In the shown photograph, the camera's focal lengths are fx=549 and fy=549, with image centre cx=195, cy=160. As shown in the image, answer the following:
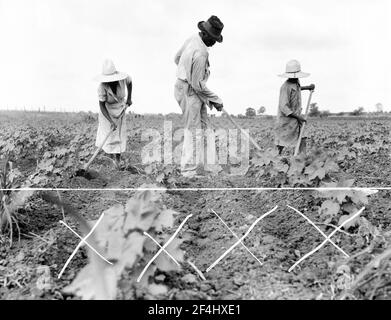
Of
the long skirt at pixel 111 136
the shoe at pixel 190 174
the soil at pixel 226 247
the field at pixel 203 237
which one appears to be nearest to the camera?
the field at pixel 203 237

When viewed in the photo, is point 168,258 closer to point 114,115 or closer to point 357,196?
point 357,196

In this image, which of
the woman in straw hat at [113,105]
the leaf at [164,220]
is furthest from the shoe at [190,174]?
the leaf at [164,220]

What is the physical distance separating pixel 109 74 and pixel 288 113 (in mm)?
2052

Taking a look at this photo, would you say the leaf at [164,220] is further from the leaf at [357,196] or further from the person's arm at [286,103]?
the person's arm at [286,103]

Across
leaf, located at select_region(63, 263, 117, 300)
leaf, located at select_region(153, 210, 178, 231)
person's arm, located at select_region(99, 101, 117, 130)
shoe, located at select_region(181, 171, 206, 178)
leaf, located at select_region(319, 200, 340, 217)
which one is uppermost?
person's arm, located at select_region(99, 101, 117, 130)

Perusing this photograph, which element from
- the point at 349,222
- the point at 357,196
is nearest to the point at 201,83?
the point at 357,196

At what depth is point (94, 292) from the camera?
2426 mm

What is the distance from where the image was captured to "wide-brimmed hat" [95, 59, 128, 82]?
5.94 meters

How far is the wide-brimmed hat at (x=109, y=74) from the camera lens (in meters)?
5.94

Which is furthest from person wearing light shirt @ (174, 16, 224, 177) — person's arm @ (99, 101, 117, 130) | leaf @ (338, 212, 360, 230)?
leaf @ (338, 212, 360, 230)

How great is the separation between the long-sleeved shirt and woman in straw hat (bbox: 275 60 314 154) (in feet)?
3.29

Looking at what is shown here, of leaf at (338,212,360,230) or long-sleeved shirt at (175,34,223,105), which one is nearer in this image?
leaf at (338,212,360,230)

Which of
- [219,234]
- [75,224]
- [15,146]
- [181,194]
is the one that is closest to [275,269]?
Result: [219,234]

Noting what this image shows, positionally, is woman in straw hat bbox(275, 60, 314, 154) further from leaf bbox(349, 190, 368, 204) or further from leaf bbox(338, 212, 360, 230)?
leaf bbox(338, 212, 360, 230)
